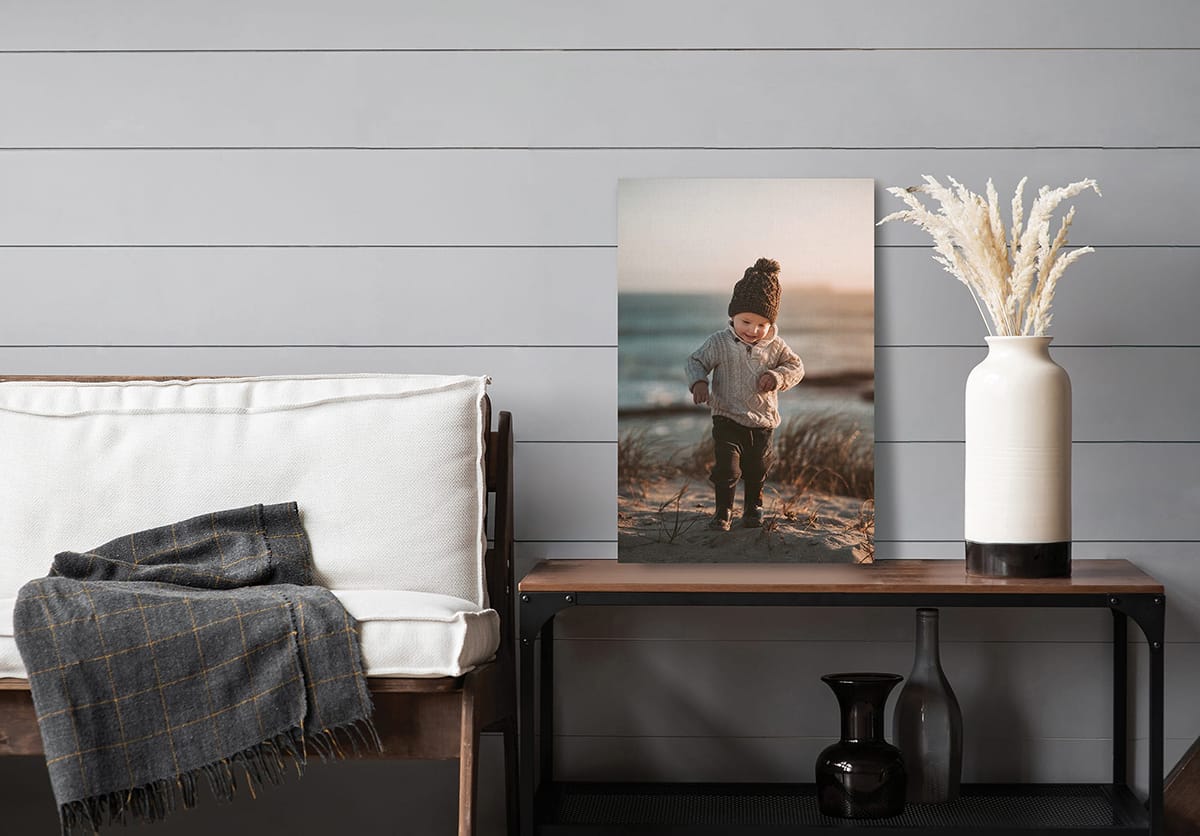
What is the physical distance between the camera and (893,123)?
80.7 inches

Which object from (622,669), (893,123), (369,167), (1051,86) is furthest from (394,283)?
(1051,86)

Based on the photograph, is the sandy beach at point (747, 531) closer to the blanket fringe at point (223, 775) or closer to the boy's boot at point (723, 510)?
the boy's boot at point (723, 510)

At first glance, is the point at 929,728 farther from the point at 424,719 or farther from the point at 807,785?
the point at 424,719

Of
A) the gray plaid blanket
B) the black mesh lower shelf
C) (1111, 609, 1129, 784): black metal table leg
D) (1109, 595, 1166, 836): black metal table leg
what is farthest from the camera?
(1111, 609, 1129, 784): black metal table leg

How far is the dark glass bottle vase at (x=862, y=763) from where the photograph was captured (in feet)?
5.81

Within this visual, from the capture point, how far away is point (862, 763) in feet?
5.83

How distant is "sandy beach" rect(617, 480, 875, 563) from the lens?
2025 mm

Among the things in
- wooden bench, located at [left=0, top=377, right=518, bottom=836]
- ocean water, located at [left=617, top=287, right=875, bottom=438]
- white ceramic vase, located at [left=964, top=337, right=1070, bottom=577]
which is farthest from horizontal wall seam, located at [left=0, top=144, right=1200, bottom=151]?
wooden bench, located at [left=0, top=377, right=518, bottom=836]

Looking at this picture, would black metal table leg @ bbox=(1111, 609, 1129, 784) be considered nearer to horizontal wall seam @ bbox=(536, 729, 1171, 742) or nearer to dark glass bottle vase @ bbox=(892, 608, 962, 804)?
horizontal wall seam @ bbox=(536, 729, 1171, 742)

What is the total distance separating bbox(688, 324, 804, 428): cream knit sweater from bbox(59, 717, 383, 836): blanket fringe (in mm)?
924

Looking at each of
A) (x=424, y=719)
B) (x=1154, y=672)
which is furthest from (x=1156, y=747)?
(x=424, y=719)

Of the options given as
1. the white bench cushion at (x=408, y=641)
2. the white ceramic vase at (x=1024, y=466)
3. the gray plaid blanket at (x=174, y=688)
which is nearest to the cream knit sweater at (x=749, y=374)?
the white ceramic vase at (x=1024, y=466)

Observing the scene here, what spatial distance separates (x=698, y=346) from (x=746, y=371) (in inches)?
4.1

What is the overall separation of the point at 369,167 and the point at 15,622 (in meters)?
1.06
